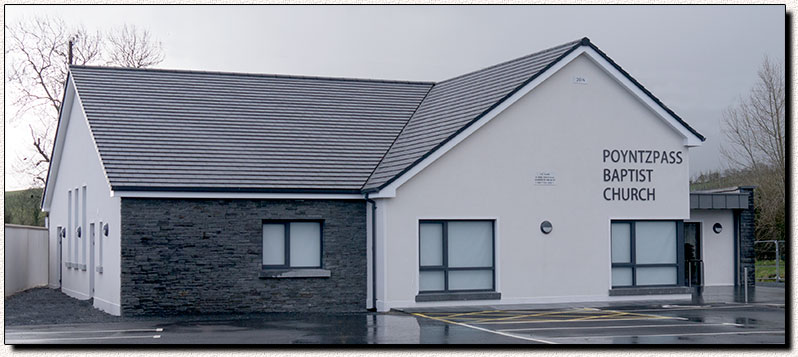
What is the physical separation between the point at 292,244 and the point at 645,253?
28.5 ft

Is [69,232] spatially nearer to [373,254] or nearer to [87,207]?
[87,207]

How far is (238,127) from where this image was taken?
85.8 ft

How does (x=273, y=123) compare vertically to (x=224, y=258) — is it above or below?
above

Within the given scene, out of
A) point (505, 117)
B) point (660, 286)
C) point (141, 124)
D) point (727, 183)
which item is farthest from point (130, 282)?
point (727, 183)

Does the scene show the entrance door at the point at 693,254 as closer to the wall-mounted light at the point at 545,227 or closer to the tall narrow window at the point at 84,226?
the wall-mounted light at the point at 545,227

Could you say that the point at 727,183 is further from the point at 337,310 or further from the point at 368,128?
the point at 337,310

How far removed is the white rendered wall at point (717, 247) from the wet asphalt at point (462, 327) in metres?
7.68

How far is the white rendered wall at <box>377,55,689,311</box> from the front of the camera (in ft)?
79.0

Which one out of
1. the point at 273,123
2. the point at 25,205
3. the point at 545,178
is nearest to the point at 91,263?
the point at 273,123

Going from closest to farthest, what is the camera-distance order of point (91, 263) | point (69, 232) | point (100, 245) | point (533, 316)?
point (533, 316) → point (100, 245) → point (91, 263) → point (69, 232)

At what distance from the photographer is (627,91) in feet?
85.1

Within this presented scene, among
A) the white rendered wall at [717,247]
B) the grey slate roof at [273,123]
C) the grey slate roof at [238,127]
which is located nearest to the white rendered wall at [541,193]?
the grey slate roof at [273,123]

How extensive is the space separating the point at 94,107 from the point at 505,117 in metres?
9.70

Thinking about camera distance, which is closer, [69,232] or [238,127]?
[238,127]
